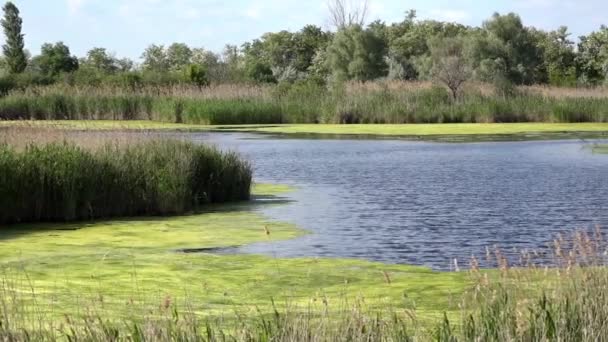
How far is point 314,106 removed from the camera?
1625 inches

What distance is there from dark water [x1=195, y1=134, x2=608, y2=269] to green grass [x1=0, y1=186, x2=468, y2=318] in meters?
0.84

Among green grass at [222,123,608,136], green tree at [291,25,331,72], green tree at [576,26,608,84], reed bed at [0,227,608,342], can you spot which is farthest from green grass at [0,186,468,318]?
green tree at [291,25,331,72]

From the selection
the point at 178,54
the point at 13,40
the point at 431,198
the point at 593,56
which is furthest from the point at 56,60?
the point at 431,198

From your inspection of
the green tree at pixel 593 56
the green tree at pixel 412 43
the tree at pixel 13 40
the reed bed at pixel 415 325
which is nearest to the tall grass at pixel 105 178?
the reed bed at pixel 415 325

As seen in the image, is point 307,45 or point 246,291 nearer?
point 246,291

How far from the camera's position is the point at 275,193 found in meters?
18.1

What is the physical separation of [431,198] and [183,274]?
747 centimetres

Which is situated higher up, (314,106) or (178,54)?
(178,54)

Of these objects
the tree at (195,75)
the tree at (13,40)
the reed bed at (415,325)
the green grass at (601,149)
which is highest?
the tree at (13,40)

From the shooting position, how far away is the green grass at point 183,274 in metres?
8.49

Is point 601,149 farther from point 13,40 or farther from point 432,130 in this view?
point 13,40

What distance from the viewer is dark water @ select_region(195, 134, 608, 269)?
1236 centimetres

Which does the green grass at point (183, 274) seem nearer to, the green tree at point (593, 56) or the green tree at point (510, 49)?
the green tree at point (510, 49)

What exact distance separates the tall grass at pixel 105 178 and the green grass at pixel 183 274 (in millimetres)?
620
